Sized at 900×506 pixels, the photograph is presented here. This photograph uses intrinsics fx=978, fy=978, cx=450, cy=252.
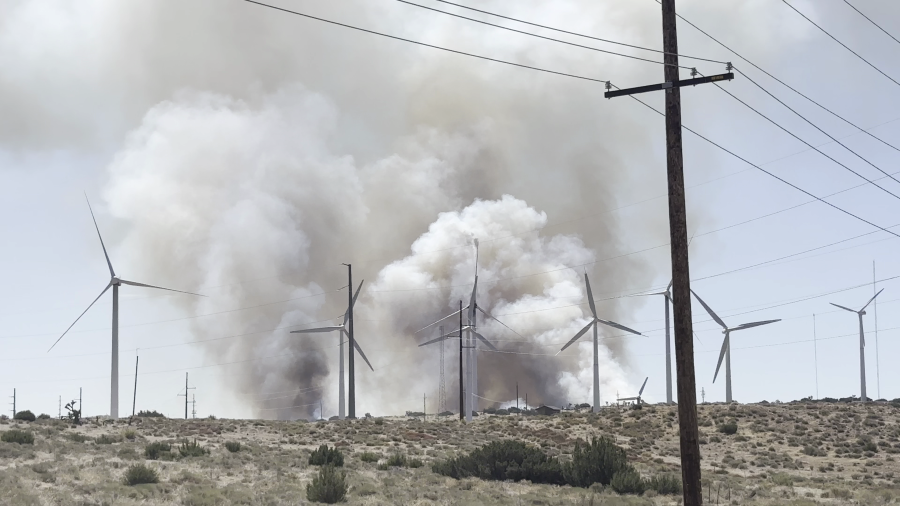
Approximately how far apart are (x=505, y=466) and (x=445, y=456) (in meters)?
12.2

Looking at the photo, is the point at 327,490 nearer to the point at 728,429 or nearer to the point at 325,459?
the point at 325,459

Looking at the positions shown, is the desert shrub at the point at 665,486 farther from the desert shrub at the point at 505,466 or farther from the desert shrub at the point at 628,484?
the desert shrub at the point at 505,466

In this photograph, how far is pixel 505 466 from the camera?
5012 centimetres

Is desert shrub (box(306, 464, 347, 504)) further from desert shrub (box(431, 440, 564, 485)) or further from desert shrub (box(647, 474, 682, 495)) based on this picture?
desert shrub (box(647, 474, 682, 495))

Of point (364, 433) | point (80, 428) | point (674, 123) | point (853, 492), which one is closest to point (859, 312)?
point (364, 433)

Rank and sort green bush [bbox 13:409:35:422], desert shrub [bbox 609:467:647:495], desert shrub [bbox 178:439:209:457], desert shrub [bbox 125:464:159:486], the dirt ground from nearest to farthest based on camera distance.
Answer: the dirt ground
desert shrub [bbox 125:464:159:486]
desert shrub [bbox 609:467:647:495]
desert shrub [bbox 178:439:209:457]
green bush [bbox 13:409:35:422]

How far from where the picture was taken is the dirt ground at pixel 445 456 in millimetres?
40062

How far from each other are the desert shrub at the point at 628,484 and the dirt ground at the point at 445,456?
1.93ft

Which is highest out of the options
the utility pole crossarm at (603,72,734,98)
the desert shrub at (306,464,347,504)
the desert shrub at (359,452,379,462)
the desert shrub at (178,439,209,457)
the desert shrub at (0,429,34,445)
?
the utility pole crossarm at (603,72,734,98)

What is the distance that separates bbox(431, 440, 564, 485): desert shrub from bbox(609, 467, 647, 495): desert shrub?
4.15m

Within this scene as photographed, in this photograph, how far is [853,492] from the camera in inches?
1876

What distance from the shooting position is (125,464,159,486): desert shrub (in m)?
40.9

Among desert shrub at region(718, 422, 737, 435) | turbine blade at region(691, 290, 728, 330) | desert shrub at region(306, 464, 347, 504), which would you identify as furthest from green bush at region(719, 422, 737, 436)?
desert shrub at region(306, 464, 347, 504)

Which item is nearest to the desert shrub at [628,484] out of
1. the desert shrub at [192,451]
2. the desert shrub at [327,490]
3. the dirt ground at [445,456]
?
the dirt ground at [445,456]
